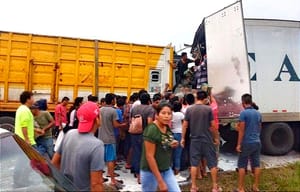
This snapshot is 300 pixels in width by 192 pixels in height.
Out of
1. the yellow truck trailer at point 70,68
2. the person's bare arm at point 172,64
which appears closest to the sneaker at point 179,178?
the yellow truck trailer at point 70,68

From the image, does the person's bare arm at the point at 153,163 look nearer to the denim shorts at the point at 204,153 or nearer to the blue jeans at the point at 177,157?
the denim shorts at the point at 204,153

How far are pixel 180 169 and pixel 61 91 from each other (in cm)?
403

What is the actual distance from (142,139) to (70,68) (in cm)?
424

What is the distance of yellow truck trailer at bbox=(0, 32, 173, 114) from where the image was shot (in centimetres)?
1009

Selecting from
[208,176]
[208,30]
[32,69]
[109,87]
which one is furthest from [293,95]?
[32,69]

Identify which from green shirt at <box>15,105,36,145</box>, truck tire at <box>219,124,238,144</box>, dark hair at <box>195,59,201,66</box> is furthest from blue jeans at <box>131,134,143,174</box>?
dark hair at <box>195,59,201,66</box>

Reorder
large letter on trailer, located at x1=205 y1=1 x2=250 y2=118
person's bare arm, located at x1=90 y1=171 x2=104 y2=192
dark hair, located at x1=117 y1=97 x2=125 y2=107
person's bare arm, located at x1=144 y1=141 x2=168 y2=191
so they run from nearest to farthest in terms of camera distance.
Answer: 1. person's bare arm, located at x1=90 y1=171 x2=104 y2=192
2. person's bare arm, located at x1=144 y1=141 x2=168 y2=191
3. large letter on trailer, located at x1=205 y1=1 x2=250 y2=118
4. dark hair, located at x1=117 y1=97 x2=125 y2=107

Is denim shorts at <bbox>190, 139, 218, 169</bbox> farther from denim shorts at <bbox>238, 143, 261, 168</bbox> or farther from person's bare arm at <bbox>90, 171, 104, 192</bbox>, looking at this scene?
person's bare arm at <bbox>90, 171, 104, 192</bbox>

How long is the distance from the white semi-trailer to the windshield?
576 centimetres

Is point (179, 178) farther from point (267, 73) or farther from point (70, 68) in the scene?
point (70, 68)

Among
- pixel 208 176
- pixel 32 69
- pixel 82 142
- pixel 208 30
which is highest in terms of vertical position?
pixel 208 30

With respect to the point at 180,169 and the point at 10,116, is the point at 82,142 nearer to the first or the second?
the point at 180,169

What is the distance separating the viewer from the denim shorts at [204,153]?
21.1ft

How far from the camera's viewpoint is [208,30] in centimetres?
902
